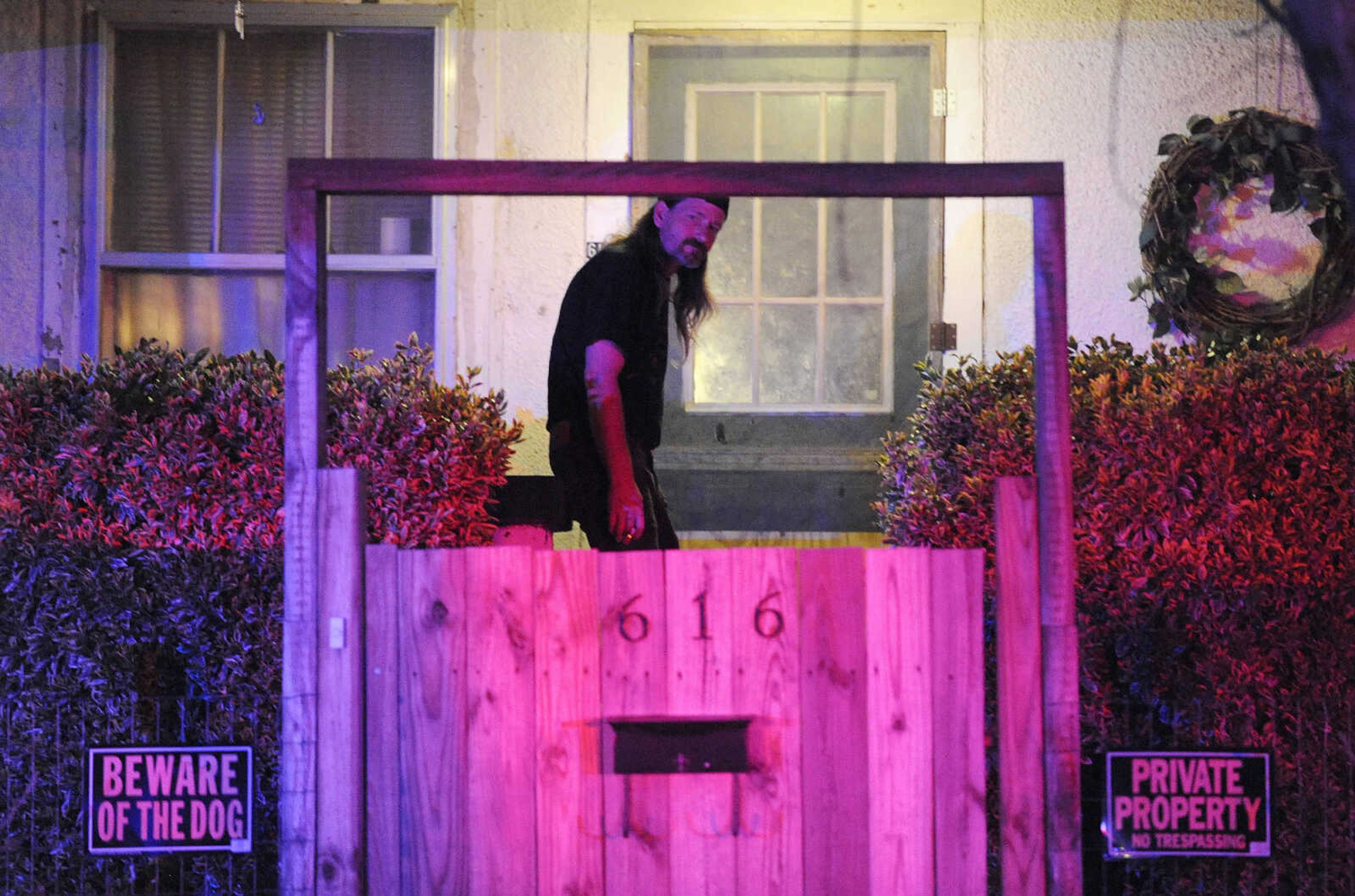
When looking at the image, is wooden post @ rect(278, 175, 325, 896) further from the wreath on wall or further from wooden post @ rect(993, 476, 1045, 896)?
the wreath on wall

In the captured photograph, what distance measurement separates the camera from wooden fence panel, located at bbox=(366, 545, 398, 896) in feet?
9.57

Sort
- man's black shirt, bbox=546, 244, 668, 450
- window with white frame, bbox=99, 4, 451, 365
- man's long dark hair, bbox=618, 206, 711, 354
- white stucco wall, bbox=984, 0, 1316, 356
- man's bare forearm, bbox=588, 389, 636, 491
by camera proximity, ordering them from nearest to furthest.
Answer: man's bare forearm, bbox=588, 389, 636, 491 < man's black shirt, bbox=546, 244, 668, 450 < man's long dark hair, bbox=618, 206, 711, 354 < white stucco wall, bbox=984, 0, 1316, 356 < window with white frame, bbox=99, 4, 451, 365

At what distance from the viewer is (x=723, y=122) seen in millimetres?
6492

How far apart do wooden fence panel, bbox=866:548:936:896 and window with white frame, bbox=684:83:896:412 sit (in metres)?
3.52

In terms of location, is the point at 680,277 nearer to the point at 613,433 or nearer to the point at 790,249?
the point at 613,433

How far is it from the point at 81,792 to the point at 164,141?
375cm

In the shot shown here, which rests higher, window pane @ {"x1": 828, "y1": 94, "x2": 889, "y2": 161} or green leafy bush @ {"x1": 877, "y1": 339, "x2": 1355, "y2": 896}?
window pane @ {"x1": 828, "y1": 94, "x2": 889, "y2": 161}

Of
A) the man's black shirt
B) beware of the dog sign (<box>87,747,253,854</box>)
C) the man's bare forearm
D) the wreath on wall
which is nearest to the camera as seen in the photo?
beware of the dog sign (<box>87,747,253,854</box>)

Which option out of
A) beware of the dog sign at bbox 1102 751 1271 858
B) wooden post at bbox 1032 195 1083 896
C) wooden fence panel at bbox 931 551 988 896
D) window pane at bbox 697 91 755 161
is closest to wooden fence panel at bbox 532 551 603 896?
wooden fence panel at bbox 931 551 988 896

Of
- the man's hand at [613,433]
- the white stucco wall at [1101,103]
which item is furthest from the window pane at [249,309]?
the white stucco wall at [1101,103]

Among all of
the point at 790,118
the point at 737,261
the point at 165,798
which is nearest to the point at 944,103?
the point at 790,118

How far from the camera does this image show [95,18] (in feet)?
20.7

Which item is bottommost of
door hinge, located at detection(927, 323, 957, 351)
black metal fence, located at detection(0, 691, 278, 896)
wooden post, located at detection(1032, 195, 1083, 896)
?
black metal fence, located at detection(0, 691, 278, 896)

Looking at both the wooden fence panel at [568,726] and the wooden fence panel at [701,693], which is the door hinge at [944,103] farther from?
the wooden fence panel at [568,726]
